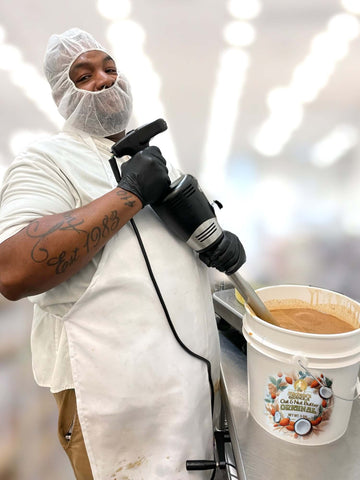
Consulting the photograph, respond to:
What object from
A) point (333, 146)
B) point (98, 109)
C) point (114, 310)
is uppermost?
point (98, 109)

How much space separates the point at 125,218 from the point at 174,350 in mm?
317

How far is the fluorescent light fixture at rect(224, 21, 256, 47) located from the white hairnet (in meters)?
0.83

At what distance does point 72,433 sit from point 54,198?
1.86 ft

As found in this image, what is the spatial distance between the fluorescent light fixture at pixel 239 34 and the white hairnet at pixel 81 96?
825 millimetres

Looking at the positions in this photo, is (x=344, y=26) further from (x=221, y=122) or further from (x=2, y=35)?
(x=2, y=35)

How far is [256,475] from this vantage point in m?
0.61

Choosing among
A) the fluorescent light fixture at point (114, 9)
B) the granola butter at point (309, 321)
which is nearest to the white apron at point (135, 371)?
the granola butter at point (309, 321)

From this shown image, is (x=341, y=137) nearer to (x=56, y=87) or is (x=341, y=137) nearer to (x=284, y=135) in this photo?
(x=284, y=135)

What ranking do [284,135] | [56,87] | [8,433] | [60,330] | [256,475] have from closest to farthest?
[256,475] < [60,330] < [56,87] < [8,433] < [284,135]

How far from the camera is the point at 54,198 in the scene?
630 mm

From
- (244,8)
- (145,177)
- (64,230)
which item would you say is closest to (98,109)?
(145,177)

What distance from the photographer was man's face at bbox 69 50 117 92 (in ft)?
2.87

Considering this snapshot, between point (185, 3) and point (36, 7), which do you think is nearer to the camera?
point (36, 7)

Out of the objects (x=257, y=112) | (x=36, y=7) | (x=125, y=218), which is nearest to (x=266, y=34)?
(x=257, y=112)
